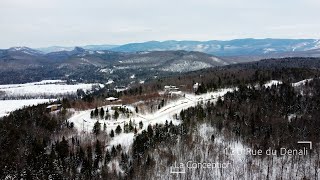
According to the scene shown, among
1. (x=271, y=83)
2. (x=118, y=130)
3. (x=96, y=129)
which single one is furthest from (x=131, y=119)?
(x=271, y=83)

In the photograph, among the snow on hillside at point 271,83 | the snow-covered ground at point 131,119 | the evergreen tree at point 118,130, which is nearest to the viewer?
the snow-covered ground at point 131,119

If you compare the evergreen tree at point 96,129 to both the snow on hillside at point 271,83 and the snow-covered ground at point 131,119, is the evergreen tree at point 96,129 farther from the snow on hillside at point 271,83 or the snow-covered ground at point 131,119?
the snow on hillside at point 271,83

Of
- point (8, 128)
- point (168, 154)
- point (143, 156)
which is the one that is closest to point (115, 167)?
point (143, 156)

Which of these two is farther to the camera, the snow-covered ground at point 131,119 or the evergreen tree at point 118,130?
the evergreen tree at point 118,130

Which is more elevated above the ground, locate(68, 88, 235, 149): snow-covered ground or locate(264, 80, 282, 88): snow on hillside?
locate(264, 80, 282, 88): snow on hillside

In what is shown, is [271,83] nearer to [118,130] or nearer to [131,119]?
[131,119]

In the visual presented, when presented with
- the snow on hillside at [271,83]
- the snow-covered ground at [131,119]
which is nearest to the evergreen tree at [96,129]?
the snow-covered ground at [131,119]

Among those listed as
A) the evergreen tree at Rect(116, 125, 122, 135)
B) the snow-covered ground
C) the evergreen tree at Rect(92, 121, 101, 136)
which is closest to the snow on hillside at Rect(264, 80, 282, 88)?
the snow-covered ground

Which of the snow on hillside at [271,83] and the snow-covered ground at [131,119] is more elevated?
the snow on hillside at [271,83]

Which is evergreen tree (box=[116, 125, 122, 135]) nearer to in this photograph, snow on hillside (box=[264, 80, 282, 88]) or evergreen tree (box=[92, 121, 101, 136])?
evergreen tree (box=[92, 121, 101, 136])

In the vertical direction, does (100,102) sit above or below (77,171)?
above

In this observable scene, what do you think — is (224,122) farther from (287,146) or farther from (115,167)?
(115,167)
